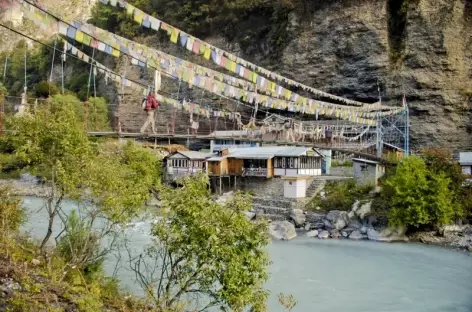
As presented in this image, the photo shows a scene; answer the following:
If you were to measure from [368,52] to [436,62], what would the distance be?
3529 mm

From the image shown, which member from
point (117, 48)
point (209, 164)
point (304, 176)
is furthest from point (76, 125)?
point (209, 164)

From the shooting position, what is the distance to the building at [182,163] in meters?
27.3

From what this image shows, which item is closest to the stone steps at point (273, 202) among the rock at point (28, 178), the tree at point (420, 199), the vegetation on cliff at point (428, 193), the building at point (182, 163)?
the vegetation on cliff at point (428, 193)

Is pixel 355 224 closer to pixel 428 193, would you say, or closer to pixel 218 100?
pixel 428 193

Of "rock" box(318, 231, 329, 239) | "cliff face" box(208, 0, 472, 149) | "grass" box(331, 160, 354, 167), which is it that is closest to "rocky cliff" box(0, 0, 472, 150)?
"cliff face" box(208, 0, 472, 149)

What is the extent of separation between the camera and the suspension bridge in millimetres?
8844

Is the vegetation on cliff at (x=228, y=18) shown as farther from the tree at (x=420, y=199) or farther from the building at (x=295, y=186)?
the tree at (x=420, y=199)

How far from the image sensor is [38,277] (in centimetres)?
694

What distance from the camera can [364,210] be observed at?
18.9 meters

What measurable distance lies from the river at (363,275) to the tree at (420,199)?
1012 millimetres

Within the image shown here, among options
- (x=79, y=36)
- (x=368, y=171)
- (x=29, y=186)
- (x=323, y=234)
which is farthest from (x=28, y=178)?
(x=79, y=36)

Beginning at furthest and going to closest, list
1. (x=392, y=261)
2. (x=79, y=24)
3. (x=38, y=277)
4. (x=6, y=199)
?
1. (x=392, y=261)
2. (x=6, y=199)
3. (x=79, y=24)
4. (x=38, y=277)

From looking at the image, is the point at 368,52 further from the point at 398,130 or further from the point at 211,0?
the point at 211,0

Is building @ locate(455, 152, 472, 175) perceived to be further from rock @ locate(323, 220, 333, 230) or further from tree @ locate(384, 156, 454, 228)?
rock @ locate(323, 220, 333, 230)
